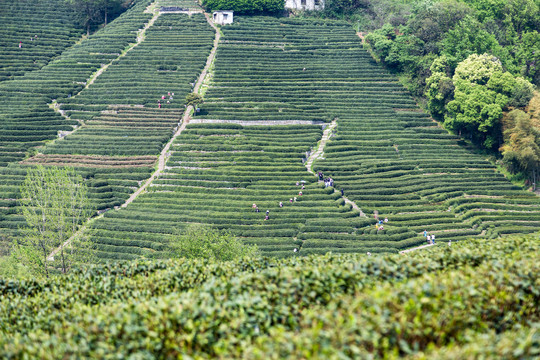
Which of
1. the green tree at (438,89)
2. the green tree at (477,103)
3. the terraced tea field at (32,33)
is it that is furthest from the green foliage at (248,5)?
the green tree at (477,103)

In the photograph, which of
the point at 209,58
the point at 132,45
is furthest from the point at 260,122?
the point at 132,45

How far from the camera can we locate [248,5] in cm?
8831

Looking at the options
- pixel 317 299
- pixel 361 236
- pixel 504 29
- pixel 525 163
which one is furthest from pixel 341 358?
pixel 504 29

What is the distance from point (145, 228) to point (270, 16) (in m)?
58.6

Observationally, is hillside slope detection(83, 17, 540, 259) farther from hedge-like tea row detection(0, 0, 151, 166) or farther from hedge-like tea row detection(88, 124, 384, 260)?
hedge-like tea row detection(0, 0, 151, 166)

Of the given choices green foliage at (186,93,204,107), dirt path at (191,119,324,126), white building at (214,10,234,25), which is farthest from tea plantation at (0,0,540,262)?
white building at (214,10,234,25)

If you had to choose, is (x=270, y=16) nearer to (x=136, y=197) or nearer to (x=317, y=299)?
(x=136, y=197)

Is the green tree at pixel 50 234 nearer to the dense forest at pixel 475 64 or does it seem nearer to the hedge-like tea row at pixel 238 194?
→ the hedge-like tea row at pixel 238 194

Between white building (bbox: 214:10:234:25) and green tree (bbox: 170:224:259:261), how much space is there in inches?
2252

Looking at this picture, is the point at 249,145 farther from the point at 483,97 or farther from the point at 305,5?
the point at 305,5

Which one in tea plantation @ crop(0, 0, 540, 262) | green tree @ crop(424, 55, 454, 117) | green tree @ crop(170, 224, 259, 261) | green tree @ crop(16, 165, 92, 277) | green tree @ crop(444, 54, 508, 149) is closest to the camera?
green tree @ crop(170, 224, 259, 261)

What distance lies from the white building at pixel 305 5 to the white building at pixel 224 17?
12.0 metres

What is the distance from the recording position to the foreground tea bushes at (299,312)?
16219 mm

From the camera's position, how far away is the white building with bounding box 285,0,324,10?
91312 mm
